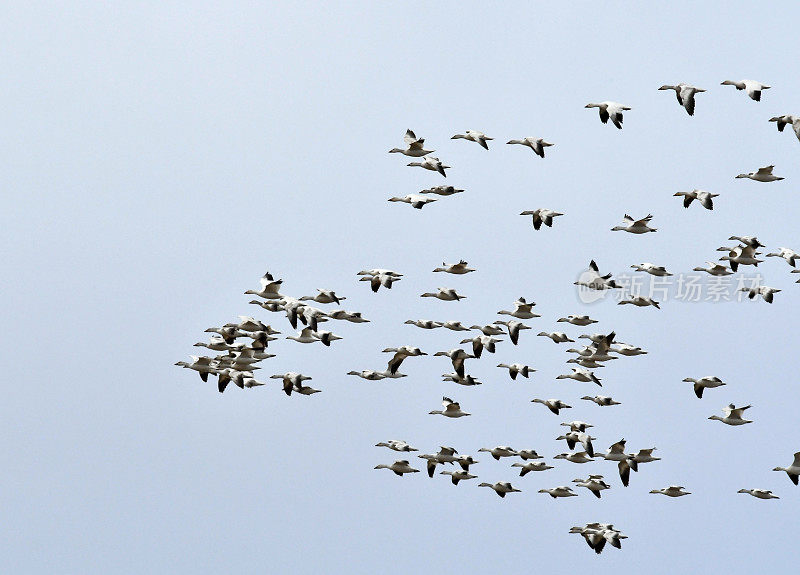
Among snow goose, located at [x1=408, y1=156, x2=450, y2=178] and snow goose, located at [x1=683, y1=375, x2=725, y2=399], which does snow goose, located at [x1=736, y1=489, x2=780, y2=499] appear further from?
snow goose, located at [x1=408, y1=156, x2=450, y2=178]

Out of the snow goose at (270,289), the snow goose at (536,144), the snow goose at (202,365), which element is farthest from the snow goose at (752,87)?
the snow goose at (202,365)

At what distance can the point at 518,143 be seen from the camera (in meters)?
46.7

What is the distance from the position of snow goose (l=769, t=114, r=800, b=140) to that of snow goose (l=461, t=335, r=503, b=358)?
378 inches

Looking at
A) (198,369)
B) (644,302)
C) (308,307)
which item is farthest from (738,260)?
(198,369)

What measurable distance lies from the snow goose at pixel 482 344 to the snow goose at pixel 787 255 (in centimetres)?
786

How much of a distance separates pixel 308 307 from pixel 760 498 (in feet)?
44.7

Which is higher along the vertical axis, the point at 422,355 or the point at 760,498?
the point at 422,355

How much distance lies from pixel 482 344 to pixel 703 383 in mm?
5954

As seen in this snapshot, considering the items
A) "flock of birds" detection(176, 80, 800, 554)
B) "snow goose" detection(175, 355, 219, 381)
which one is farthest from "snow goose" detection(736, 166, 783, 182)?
"snow goose" detection(175, 355, 219, 381)

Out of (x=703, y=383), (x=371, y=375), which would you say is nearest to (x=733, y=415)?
(x=703, y=383)

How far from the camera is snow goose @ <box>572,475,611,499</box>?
48031mm

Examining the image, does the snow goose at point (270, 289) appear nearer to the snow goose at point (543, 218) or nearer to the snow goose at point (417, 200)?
the snow goose at point (417, 200)

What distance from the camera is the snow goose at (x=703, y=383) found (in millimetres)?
47781

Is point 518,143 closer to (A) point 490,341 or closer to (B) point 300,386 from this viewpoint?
(A) point 490,341
